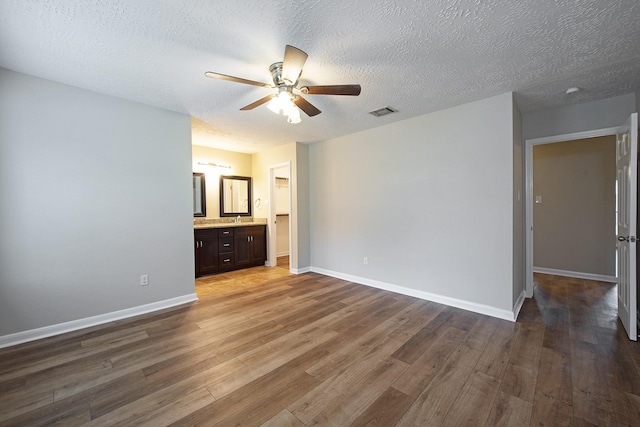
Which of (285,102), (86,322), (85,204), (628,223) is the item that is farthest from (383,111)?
(86,322)

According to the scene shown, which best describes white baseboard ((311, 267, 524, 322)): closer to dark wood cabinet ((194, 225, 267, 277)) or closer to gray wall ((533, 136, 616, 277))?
dark wood cabinet ((194, 225, 267, 277))

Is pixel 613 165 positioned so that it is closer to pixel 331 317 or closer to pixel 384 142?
pixel 384 142

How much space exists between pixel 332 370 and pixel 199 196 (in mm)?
4333

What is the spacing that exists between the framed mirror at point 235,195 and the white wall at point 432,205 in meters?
2.05

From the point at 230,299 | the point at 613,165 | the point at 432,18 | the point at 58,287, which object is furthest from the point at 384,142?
the point at 58,287

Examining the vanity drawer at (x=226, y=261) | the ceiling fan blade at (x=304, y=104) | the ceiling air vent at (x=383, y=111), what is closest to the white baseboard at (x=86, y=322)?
the vanity drawer at (x=226, y=261)

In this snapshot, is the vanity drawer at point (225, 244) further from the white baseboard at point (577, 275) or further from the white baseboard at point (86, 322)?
the white baseboard at point (577, 275)

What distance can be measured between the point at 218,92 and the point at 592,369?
402cm

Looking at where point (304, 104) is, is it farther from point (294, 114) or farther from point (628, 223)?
point (628, 223)

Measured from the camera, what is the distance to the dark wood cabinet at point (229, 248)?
4.71 m

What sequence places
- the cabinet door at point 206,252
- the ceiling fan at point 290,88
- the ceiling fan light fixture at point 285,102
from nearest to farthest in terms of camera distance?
1. the ceiling fan at point 290,88
2. the ceiling fan light fixture at point 285,102
3. the cabinet door at point 206,252

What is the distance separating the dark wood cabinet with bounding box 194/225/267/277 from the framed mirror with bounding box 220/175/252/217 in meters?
0.61

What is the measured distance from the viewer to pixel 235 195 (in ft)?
18.6

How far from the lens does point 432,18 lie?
Answer: 1692 millimetres
